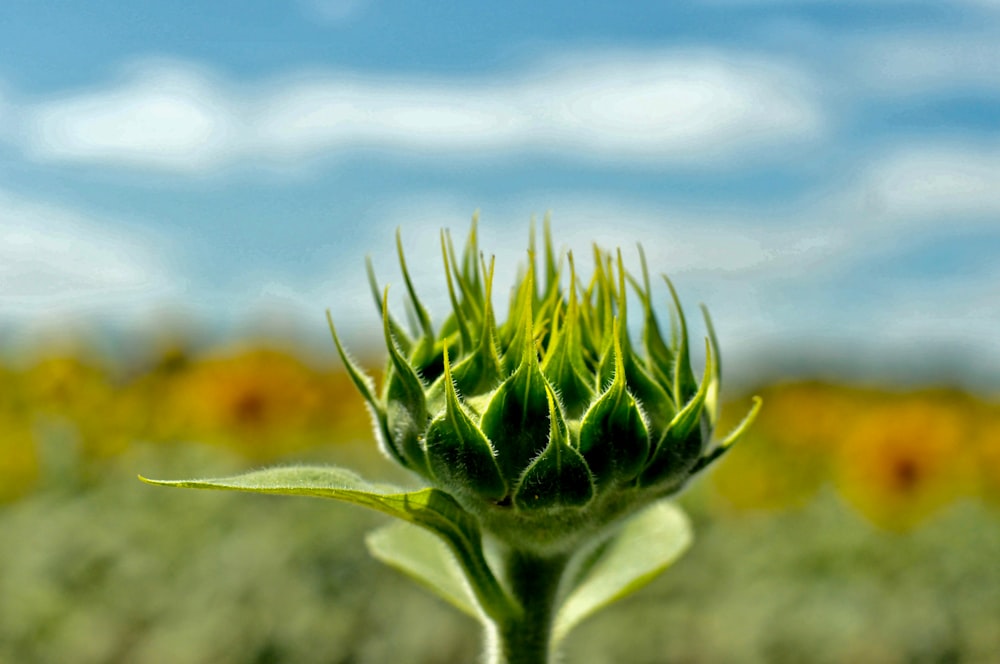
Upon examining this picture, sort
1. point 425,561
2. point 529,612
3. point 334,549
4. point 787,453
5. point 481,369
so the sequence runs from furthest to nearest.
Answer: point 787,453
point 334,549
point 425,561
point 529,612
point 481,369

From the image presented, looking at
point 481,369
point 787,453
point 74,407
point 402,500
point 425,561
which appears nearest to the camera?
point 402,500

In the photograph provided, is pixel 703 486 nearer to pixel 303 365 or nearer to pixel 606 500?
pixel 303 365

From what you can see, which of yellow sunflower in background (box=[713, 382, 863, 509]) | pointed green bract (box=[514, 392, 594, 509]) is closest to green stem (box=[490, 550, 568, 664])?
pointed green bract (box=[514, 392, 594, 509])

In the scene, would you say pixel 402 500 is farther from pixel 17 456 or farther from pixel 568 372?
pixel 17 456

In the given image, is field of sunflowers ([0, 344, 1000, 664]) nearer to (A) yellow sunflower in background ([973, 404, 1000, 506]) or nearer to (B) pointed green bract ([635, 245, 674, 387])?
(A) yellow sunflower in background ([973, 404, 1000, 506])

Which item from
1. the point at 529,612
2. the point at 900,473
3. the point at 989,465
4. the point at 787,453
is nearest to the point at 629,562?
the point at 529,612

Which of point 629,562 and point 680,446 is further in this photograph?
point 629,562

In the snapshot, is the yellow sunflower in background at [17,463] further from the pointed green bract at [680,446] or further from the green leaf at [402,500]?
the pointed green bract at [680,446]
